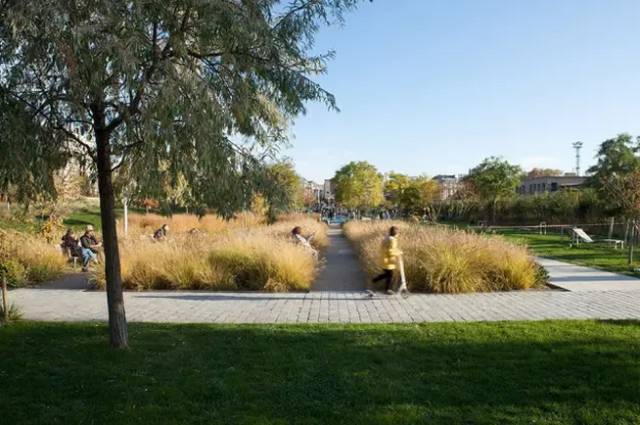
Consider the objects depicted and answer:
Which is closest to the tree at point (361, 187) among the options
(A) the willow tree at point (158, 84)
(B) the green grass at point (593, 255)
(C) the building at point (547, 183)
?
(B) the green grass at point (593, 255)

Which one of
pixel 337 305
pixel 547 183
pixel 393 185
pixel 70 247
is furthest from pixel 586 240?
pixel 547 183

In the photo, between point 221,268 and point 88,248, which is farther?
point 88,248

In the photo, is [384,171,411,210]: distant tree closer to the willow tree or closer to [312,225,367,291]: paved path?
[312,225,367,291]: paved path

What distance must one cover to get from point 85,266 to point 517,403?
502 inches

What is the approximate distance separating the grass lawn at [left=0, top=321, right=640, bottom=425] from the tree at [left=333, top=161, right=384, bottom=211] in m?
44.6

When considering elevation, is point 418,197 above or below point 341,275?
above

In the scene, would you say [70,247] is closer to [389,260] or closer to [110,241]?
[389,260]

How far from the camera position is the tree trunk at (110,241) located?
548cm

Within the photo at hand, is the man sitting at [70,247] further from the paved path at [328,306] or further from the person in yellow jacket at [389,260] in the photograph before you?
the person in yellow jacket at [389,260]

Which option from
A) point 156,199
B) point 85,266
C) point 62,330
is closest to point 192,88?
point 156,199

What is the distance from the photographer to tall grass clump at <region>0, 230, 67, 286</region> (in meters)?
11.8

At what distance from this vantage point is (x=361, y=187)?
169 ft

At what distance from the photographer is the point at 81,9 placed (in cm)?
401

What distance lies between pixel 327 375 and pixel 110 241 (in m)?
2.68
